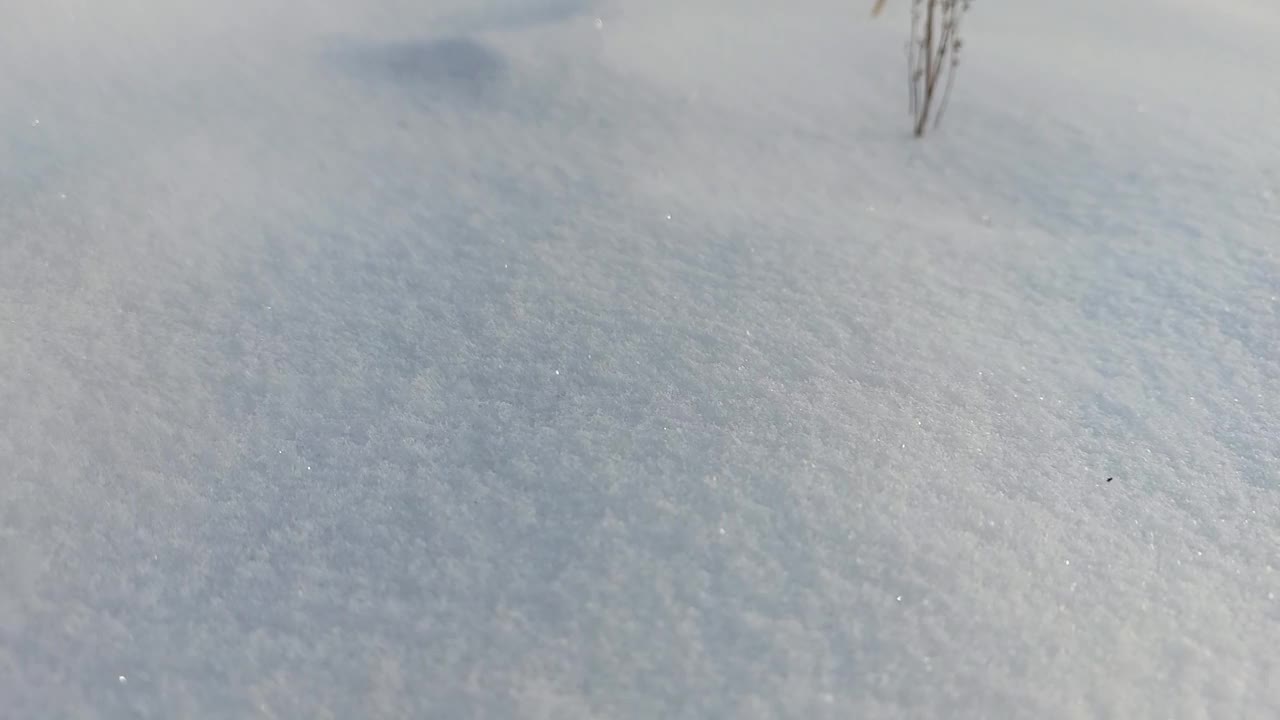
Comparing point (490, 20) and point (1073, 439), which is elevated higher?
point (490, 20)

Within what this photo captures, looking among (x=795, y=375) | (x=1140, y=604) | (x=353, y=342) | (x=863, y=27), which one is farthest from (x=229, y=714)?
(x=863, y=27)

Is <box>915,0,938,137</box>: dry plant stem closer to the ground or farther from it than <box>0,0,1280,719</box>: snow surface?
farther from it

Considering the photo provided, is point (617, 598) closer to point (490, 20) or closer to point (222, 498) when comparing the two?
point (222, 498)

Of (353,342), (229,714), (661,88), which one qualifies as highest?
(661,88)

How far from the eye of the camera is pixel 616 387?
4.02ft

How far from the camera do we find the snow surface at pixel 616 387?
3.11 feet

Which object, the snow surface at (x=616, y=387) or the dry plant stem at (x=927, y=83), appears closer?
the snow surface at (x=616, y=387)

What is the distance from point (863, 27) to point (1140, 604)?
166cm

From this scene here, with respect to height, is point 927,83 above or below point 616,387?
above

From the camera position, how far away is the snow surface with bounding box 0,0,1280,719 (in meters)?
0.95

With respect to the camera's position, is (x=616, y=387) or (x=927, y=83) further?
(x=927, y=83)

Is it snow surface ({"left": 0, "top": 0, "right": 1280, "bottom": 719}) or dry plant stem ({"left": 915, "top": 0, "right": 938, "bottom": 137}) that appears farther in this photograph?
dry plant stem ({"left": 915, "top": 0, "right": 938, "bottom": 137})

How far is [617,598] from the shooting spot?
0.98 meters

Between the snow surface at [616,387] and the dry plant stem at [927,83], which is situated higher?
the dry plant stem at [927,83]
